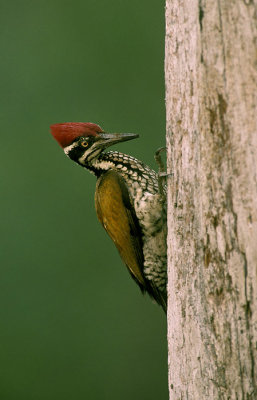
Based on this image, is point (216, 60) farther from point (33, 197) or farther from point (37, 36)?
point (37, 36)

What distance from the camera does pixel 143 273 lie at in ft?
13.2

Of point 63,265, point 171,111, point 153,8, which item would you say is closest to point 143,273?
point 171,111

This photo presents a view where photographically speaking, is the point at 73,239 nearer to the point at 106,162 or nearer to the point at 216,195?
the point at 106,162

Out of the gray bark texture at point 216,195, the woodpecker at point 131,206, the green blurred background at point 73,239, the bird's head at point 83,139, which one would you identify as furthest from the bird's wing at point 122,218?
the green blurred background at point 73,239

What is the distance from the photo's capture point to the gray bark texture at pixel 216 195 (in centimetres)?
242

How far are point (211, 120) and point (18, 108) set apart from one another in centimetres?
478

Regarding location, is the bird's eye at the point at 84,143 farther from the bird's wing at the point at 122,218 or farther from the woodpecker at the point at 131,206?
the bird's wing at the point at 122,218

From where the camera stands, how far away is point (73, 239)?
6691 mm

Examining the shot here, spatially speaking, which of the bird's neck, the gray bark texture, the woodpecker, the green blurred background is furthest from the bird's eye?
the green blurred background

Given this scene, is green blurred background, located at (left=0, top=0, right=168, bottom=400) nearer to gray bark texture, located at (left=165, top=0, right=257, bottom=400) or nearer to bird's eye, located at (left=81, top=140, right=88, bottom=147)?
bird's eye, located at (left=81, top=140, right=88, bottom=147)

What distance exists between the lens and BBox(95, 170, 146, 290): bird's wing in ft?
13.0

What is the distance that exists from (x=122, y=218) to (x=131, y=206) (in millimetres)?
92

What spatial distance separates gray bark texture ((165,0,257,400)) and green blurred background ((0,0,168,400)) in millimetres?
3787

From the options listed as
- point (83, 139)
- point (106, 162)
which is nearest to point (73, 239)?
point (106, 162)
